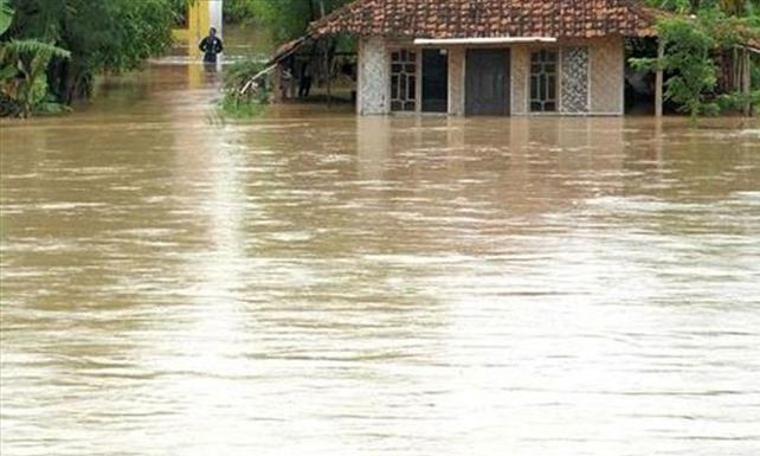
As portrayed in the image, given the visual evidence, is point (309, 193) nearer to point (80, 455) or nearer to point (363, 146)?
point (363, 146)

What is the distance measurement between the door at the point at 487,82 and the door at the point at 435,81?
0.51 m

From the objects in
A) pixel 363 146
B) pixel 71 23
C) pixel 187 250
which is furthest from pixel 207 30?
pixel 187 250

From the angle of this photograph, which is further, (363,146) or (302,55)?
(302,55)

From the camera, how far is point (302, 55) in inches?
2080

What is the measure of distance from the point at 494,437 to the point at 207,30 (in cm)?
6673

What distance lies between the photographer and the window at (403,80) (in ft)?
152

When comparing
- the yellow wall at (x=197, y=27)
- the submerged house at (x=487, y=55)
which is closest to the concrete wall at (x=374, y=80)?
the submerged house at (x=487, y=55)

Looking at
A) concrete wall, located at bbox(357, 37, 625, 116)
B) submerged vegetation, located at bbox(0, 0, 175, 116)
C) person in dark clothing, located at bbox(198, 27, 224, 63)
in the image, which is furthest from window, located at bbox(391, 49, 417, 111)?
person in dark clothing, located at bbox(198, 27, 224, 63)

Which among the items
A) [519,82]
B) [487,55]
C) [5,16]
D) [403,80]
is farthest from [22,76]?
[519,82]

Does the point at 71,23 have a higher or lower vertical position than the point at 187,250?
higher

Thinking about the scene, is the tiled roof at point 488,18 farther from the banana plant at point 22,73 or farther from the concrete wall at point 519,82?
the banana plant at point 22,73

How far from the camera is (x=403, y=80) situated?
4641 centimetres

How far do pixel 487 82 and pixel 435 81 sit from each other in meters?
1.22

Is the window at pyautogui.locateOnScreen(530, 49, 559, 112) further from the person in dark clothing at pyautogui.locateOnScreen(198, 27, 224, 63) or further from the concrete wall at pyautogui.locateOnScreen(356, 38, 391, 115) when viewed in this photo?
the person in dark clothing at pyautogui.locateOnScreen(198, 27, 224, 63)
